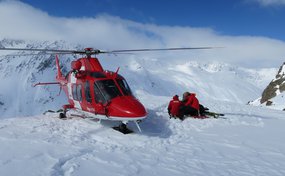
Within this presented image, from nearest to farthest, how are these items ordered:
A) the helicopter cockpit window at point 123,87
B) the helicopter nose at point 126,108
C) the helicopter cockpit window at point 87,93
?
the helicopter nose at point 126,108, the helicopter cockpit window at point 123,87, the helicopter cockpit window at point 87,93

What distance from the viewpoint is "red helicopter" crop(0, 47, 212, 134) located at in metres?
13.1

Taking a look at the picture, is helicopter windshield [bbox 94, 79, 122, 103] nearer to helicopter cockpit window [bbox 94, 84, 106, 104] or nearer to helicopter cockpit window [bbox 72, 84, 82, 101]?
helicopter cockpit window [bbox 94, 84, 106, 104]

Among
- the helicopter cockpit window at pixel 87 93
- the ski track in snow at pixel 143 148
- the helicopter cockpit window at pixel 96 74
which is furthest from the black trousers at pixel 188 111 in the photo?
the helicopter cockpit window at pixel 87 93

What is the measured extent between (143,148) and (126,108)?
1.92 meters

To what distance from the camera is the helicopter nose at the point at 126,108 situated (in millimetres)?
12802

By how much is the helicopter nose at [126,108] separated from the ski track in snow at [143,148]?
0.91m

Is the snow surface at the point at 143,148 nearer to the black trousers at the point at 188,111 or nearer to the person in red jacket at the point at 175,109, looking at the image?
the person in red jacket at the point at 175,109

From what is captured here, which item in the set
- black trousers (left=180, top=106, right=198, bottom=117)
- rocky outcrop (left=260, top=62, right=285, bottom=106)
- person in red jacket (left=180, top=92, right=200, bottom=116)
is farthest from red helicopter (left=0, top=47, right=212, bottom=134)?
rocky outcrop (left=260, top=62, right=285, bottom=106)

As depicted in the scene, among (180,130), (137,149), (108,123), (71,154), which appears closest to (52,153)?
(71,154)

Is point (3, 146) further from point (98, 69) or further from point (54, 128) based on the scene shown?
point (98, 69)

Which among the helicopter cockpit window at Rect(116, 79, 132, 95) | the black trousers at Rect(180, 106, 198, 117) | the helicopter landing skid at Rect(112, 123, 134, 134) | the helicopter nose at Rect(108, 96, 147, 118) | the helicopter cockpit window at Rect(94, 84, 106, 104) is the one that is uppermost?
the helicopter cockpit window at Rect(116, 79, 132, 95)

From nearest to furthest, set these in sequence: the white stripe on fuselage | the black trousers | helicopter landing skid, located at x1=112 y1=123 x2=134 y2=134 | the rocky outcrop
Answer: helicopter landing skid, located at x1=112 y1=123 x2=134 y2=134 < the white stripe on fuselage < the black trousers < the rocky outcrop

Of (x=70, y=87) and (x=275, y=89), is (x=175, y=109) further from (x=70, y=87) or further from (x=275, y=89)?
(x=275, y=89)

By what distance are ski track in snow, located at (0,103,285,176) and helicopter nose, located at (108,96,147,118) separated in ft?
2.99
